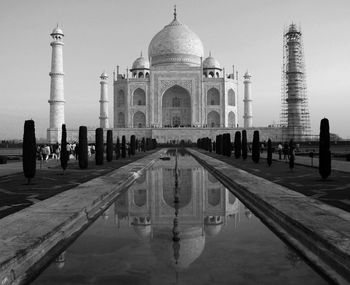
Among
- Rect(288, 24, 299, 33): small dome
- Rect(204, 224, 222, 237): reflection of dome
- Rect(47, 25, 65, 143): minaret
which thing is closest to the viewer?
Rect(204, 224, 222, 237): reflection of dome

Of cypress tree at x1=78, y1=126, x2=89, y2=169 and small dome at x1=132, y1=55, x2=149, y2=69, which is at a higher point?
small dome at x1=132, y1=55, x2=149, y2=69

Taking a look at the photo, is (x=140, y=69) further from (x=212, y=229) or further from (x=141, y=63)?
(x=212, y=229)

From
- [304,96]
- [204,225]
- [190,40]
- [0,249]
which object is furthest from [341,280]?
[190,40]

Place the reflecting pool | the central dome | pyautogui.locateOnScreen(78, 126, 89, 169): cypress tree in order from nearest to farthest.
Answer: the reflecting pool, pyautogui.locateOnScreen(78, 126, 89, 169): cypress tree, the central dome

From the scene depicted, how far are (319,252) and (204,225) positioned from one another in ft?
4.67

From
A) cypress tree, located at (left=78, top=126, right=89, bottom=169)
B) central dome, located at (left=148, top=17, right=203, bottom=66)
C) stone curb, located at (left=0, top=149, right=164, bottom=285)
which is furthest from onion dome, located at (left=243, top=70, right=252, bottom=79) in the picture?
stone curb, located at (left=0, top=149, right=164, bottom=285)

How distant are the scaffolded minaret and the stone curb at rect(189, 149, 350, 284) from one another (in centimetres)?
3103

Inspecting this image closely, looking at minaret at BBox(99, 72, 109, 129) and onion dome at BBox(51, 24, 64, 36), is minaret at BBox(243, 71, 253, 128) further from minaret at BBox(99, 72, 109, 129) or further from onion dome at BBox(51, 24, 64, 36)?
onion dome at BBox(51, 24, 64, 36)

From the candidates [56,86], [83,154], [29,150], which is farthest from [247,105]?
[29,150]

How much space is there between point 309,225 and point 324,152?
4898 mm

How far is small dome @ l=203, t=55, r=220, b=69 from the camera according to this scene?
4319cm

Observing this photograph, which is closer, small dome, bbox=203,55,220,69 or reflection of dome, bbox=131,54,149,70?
reflection of dome, bbox=131,54,149,70

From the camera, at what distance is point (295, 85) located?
36406 mm

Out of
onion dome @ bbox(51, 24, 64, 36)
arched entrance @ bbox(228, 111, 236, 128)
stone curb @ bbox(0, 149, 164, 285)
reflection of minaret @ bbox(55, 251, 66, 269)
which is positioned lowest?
reflection of minaret @ bbox(55, 251, 66, 269)
